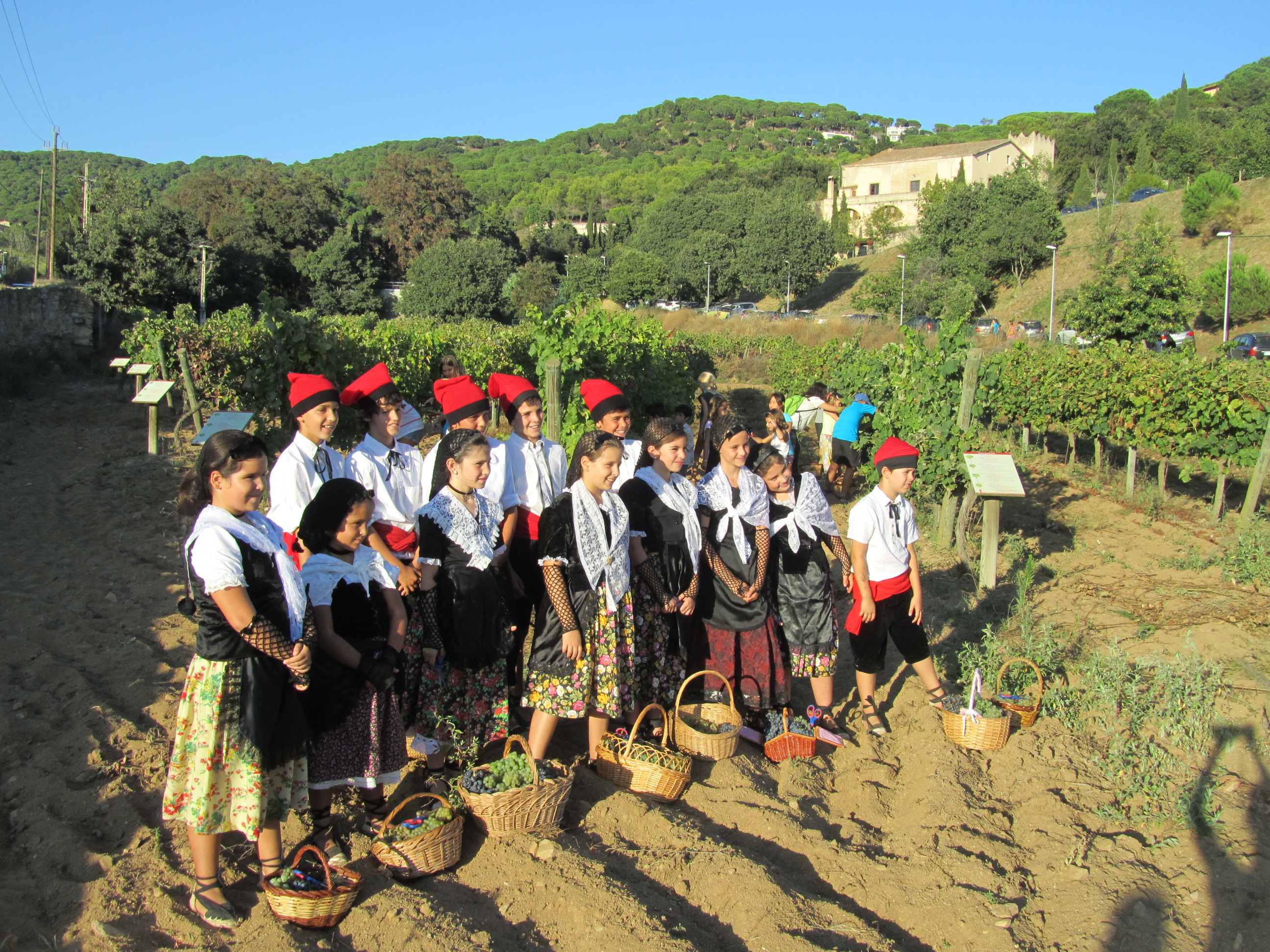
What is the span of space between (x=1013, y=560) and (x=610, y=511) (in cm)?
516

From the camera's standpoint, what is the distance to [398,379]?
11.9 meters

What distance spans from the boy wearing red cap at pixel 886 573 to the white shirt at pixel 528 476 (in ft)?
5.01

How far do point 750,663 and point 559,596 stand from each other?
1260 mm

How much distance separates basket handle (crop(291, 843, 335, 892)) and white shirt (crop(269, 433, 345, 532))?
1.30 meters

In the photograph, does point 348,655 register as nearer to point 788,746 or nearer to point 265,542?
point 265,542

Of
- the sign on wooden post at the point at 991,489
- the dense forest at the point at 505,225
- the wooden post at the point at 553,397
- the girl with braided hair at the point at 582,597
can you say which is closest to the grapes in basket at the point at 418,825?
the girl with braided hair at the point at 582,597

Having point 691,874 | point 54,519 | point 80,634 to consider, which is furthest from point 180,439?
point 691,874

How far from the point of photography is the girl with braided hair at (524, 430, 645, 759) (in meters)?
3.50

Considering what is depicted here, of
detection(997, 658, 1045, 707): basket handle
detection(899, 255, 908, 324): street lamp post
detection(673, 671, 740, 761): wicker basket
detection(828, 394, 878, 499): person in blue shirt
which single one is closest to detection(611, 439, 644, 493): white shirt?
detection(673, 671, 740, 761): wicker basket

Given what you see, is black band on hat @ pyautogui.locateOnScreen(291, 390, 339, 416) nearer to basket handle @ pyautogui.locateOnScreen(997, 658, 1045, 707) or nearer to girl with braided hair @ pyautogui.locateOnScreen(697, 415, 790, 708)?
girl with braided hair @ pyautogui.locateOnScreen(697, 415, 790, 708)

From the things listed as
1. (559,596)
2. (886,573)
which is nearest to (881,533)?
(886,573)

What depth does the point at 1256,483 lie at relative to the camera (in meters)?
8.05

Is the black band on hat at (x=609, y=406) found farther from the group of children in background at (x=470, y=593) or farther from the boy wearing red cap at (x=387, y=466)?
the boy wearing red cap at (x=387, y=466)

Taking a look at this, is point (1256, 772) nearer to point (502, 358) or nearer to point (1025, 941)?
point (1025, 941)
